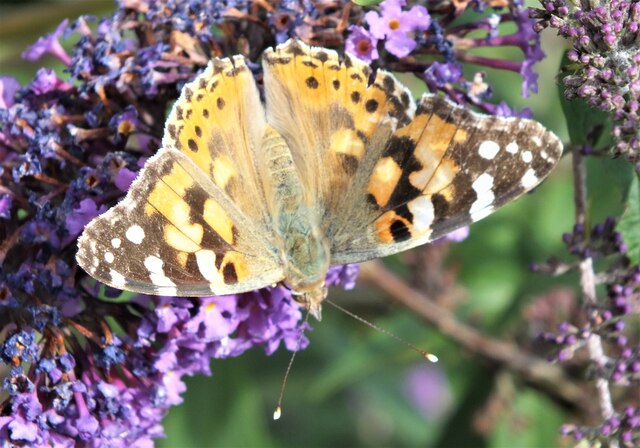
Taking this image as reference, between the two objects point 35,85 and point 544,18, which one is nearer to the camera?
point 544,18

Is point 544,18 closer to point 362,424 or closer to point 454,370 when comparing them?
point 454,370

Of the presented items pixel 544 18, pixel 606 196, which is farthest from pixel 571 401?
pixel 544 18

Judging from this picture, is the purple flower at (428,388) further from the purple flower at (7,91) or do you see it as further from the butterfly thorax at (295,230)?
the purple flower at (7,91)

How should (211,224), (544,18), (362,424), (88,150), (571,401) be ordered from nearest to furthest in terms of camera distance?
1. (544,18)
2. (211,224)
3. (88,150)
4. (571,401)
5. (362,424)

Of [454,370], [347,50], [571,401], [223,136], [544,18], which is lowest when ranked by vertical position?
[454,370]


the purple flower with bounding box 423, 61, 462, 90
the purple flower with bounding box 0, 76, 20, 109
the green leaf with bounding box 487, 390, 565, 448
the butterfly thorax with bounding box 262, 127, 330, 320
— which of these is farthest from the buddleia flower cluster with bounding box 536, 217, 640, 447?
the purple flower with bounding box 0, 76, 20, 109

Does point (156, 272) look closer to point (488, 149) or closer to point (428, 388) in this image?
point (488, 149)

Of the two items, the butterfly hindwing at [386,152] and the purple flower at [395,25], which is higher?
the purple flower at [395,25]

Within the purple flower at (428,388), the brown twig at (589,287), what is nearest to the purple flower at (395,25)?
the brown twig at (589,287)
